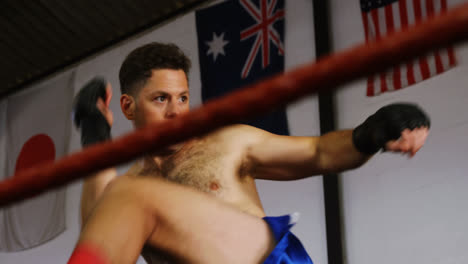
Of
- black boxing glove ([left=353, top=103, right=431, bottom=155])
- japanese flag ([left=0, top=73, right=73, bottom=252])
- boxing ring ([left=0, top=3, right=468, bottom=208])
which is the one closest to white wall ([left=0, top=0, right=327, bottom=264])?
japanese flag ([left=0, top=73, right=73, bottom=252])

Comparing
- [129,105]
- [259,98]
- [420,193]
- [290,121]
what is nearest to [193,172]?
[129,105]

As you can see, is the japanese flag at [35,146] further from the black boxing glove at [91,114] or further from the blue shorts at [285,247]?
the blue shorts at [285,247]

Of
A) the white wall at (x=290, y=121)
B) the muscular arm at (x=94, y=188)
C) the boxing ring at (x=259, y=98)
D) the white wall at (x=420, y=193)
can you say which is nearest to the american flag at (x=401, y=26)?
the white wall at (x=420, y=193)

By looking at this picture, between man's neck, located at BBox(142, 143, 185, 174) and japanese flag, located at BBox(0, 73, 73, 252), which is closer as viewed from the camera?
man's neck, located at BBox(142, 143, 185, 174)

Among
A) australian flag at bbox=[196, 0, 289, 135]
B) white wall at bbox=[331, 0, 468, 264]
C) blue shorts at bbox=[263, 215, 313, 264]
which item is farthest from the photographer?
australian flag at bbox=[196, 0, 289, 135]

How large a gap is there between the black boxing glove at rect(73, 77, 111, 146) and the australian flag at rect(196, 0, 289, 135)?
224 centimetres

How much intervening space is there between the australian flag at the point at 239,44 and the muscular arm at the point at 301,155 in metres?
2.03

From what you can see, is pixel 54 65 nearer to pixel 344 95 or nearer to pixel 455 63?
pixel 344 95

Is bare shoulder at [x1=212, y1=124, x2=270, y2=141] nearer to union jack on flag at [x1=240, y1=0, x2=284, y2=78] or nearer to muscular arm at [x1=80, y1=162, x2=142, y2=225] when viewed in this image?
muscular arm at [x1=80, y1=162, x2=142, y2=225]

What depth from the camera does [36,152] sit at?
16.1ft

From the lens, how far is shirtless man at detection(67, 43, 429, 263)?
111 cm

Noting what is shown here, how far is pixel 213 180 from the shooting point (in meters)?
1.42

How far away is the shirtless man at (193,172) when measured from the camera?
111cm

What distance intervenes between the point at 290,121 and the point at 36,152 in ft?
8.37
